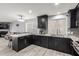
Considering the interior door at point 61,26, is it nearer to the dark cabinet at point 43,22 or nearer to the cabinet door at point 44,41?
the dark cabinet at point 43,22

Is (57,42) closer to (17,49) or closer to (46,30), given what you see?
(46,30)

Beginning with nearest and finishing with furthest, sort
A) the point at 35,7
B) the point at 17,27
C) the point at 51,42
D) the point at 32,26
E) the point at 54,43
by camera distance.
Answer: the point at 35,7, the point at 54,43, the point at 51,42, the point at 32,26, the point at 17,27

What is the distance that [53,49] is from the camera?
3869 millimetres

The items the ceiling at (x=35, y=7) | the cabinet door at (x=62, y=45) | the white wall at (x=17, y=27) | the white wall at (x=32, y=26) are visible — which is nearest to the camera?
the ceiling at (x=35, y=7)

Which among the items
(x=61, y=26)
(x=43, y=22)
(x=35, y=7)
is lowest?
(x=61, y=26)

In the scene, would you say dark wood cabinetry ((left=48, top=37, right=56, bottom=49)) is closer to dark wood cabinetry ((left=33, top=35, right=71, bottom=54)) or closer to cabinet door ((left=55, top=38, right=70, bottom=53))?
dark wood cabinetry ((left=33, top=35, right=71, bottom=54))

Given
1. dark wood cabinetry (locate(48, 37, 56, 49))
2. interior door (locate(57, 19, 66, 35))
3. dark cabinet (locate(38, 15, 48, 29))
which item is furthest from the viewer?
dark cabinet (locate(38, 15, 48, 29))

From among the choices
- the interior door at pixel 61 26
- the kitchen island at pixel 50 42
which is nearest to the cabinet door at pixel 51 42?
the kitchen island at pixel 50 42

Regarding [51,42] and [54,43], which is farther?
[51,42]

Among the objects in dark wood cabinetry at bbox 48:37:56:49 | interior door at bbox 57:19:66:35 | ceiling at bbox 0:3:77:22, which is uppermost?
ceiling at bbox 0:3:77:22

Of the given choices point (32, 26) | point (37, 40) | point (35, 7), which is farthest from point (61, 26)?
point (32, 26)

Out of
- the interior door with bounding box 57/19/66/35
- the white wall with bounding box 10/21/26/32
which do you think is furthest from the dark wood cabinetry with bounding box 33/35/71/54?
the white wall with bounding box 10/21/26/32

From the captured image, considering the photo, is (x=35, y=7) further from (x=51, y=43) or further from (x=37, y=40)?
(x=37, y=40)

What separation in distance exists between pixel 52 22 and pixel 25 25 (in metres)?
3.31
